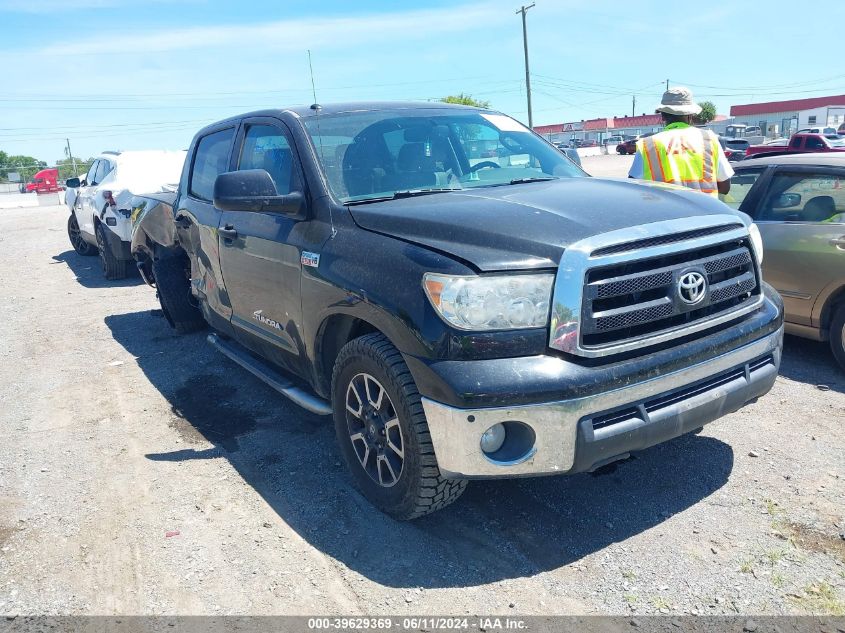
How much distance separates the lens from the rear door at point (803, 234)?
4.99m

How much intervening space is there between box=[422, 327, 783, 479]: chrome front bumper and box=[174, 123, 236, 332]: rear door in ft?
8.50

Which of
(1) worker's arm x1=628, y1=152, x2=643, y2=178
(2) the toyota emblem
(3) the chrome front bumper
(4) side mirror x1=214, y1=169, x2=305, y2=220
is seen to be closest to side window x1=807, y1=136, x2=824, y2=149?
(1) worker's arm x1=628, y1=152, x2=643, y2=178

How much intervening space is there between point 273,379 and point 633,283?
2.38 metres

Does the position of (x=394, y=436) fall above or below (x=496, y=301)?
below

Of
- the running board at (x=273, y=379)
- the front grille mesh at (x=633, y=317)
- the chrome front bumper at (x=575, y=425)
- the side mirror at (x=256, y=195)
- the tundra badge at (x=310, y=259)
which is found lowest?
the running board at (x=273, y=379)

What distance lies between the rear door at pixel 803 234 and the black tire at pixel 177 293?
498 cm

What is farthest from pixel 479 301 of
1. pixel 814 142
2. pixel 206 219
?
pixel 814 142

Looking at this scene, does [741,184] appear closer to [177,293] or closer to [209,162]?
[209,162]

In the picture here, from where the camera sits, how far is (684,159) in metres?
5.38

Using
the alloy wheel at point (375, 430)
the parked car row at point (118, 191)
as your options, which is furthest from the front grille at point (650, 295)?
the parked car row at point (118, 191)

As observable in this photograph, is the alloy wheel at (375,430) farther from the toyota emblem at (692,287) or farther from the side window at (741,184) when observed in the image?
the side window at (741,184)

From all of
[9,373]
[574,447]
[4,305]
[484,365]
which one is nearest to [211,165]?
[9,373]

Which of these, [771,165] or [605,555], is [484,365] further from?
[771,165]

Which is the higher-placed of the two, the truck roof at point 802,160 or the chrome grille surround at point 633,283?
the truck roof at point 802,160
